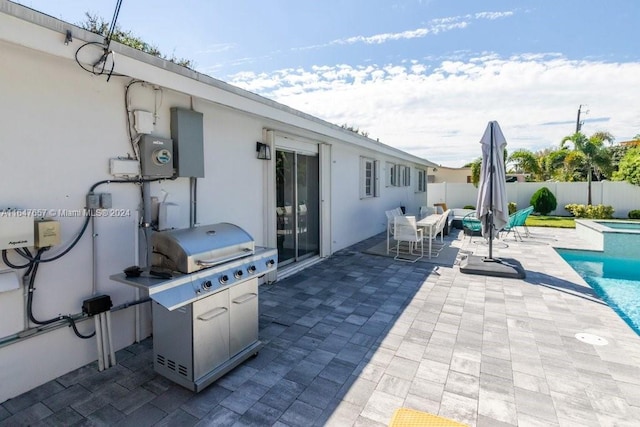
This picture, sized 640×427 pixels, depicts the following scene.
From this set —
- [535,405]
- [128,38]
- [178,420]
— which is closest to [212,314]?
[178,420]

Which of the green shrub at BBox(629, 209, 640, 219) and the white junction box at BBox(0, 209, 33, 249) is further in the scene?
the green shrub at BBox(629, 209, 640, 219)

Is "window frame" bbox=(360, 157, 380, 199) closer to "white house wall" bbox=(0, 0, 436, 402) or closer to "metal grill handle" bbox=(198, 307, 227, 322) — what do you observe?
"white house wall" bbox=(0, 0, 436, 402)

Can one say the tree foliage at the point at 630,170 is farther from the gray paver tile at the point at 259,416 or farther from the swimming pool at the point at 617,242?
the gray paver tile at the point at 259,416

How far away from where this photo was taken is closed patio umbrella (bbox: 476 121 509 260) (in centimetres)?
618

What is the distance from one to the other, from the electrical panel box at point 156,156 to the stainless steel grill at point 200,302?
0.96 meters

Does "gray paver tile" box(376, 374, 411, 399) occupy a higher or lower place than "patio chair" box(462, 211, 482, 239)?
lower

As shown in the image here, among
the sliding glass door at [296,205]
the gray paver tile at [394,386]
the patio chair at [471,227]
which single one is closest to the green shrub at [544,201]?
the patio chair at [471,227]

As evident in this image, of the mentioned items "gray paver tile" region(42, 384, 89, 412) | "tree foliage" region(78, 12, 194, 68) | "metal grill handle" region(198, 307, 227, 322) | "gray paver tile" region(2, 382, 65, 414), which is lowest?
"gray paver tile" region(42, 384, 89, 412)

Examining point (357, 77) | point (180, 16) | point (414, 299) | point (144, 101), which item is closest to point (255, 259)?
point (144, 101)

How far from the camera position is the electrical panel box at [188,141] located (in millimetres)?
3791

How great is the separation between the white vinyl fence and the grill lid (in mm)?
19772

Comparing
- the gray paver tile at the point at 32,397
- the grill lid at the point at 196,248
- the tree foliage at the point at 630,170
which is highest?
the tree foliage at the point at 630,170

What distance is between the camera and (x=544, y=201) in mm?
17344

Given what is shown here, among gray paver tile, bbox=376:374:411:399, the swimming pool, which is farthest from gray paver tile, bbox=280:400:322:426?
the swimming pool
